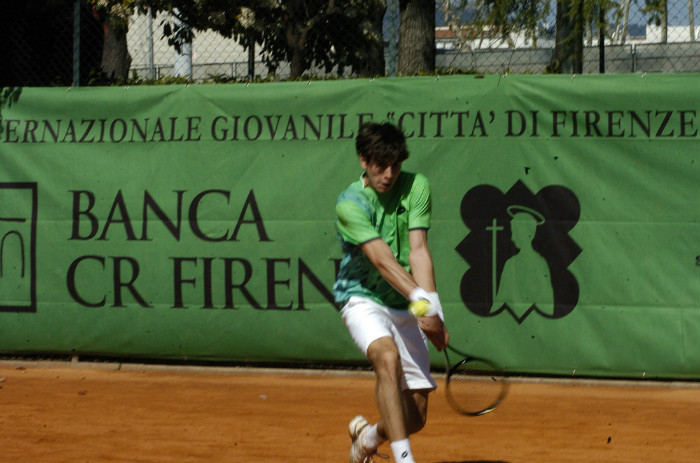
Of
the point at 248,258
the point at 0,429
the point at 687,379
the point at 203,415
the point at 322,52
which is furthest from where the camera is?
the point at 322,52

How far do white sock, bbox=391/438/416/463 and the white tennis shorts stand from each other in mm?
400

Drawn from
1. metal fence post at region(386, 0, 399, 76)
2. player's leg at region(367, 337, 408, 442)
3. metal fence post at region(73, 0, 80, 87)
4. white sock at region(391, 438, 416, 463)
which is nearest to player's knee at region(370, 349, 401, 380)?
player's leg at region(367, 337, 408, 442)

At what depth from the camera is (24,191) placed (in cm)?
800

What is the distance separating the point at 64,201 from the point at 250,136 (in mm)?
1527

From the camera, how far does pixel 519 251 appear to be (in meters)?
7.26

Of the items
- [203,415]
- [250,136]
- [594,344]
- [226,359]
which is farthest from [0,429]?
[594,344]

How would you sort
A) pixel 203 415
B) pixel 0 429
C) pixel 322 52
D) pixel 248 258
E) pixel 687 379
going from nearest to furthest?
pixel 0 429 → pixel 203 415 → pixel 687 379 → pixel 248 258 → pixel 322 52

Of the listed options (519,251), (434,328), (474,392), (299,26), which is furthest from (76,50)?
(434,328)

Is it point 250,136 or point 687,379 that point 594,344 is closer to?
point 687,379

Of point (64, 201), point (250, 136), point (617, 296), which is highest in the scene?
point (250, 136)

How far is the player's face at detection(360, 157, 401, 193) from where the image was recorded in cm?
453

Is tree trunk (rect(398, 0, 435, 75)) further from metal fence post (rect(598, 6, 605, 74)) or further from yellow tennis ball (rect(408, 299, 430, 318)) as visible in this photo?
yellow tennis ball (rect(408, 299, 430, 318))

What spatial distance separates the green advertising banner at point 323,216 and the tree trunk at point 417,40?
10.6 feet

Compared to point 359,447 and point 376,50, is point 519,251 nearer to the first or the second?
point 359,447
